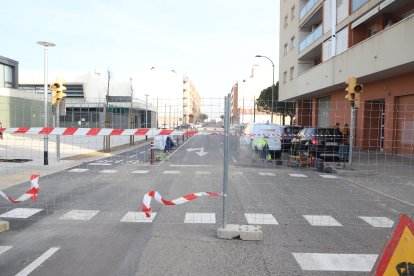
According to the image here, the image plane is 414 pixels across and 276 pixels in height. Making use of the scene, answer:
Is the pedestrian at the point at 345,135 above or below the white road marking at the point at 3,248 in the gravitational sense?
above

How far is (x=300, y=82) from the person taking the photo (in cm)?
3188

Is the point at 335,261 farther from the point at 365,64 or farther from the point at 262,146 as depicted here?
the point at 365,64

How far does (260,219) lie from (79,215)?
10.8 feet

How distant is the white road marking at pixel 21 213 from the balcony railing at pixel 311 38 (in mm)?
25567

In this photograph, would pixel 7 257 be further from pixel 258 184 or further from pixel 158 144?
pixel 158 144

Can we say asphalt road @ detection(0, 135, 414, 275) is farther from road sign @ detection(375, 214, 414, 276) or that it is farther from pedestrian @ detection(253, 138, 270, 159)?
pedestrian @ detection(253, 138, 270, 159)

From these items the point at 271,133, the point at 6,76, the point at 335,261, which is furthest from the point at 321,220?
the point at 6,76

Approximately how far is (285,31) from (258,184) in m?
33.1

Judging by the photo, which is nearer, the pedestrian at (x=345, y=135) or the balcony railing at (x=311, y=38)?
the pedestrian at (x=345, y=135)

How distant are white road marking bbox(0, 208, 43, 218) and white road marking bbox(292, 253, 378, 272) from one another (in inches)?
191

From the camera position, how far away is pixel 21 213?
6918 millimetres

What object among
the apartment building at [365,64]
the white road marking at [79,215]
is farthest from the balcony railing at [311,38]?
the white road marking at [79,215]

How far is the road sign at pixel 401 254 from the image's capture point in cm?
340

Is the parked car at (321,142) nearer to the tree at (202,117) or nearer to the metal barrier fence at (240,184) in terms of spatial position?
the metal barrier fence at (240,184)
